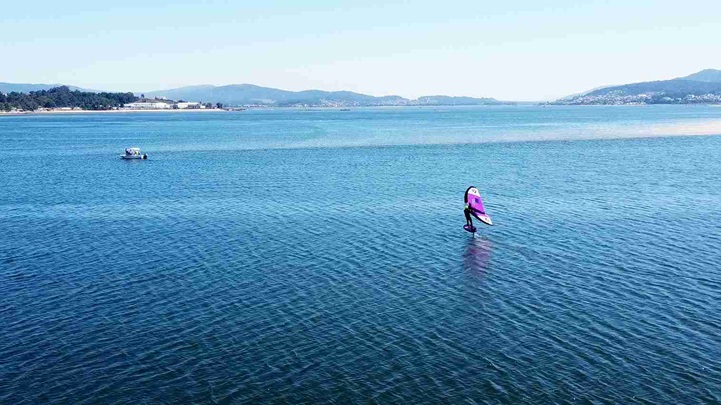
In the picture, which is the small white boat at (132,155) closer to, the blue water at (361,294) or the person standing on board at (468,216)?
the blue water at (361,294)

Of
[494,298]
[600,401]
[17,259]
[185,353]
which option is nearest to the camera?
[600,401]

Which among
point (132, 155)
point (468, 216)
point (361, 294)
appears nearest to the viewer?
point (361, 294)

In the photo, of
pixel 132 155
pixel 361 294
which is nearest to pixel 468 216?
pixel 361 294

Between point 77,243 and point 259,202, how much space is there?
87.5ft

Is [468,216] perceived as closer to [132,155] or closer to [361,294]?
[361,294]

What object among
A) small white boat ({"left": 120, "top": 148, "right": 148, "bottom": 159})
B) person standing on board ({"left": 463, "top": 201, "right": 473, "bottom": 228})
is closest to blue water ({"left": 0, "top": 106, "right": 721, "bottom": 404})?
person standing on board ({"left": 463, "top": 201, "right": 473, "bottom": 228})

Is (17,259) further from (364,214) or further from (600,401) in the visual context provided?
(600,401)

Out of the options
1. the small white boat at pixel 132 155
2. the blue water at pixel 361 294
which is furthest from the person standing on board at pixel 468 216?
the small white boat at pixel 132 155

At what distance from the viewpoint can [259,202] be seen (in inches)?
3314

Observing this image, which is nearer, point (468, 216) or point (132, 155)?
point (468, 216)

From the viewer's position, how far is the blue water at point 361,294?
33.2 meters

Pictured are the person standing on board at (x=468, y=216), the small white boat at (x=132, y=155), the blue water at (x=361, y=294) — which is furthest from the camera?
the small white boat at (x=132, y=155)

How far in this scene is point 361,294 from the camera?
152ft

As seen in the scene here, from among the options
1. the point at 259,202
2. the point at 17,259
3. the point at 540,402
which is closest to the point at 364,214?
the point at 259,202
